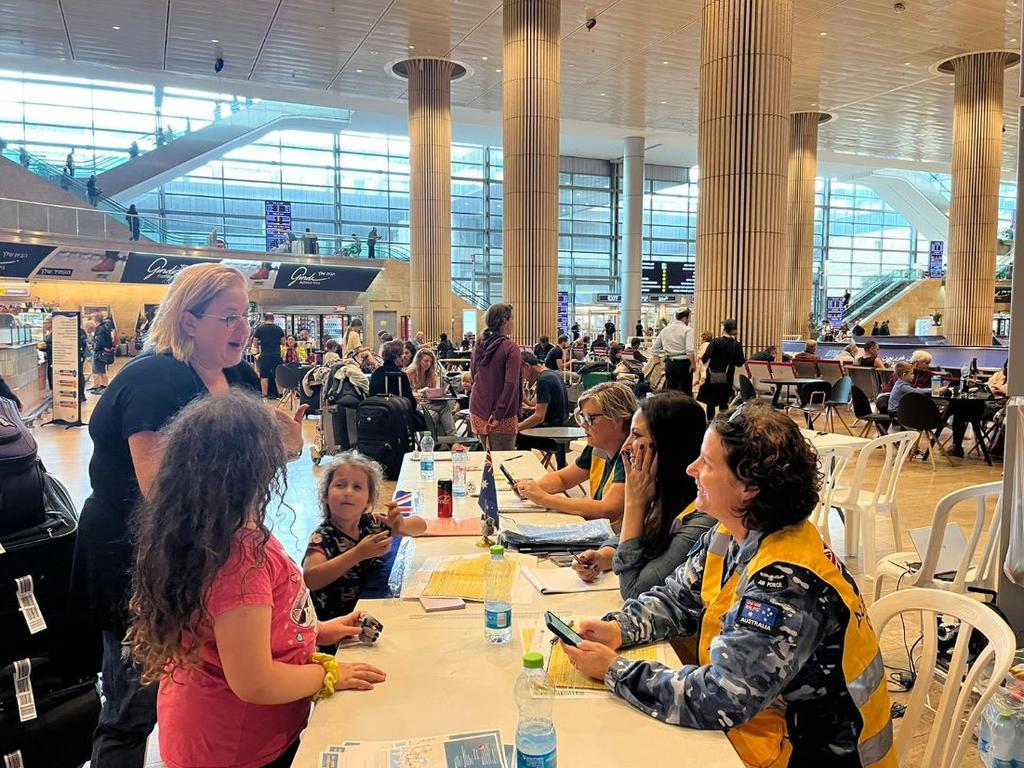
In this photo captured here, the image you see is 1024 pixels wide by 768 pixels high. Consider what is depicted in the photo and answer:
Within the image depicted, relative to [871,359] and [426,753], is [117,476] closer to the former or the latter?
[426,753]

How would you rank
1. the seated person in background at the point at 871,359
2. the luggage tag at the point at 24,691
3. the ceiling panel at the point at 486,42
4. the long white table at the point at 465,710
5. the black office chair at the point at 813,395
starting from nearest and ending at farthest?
the long white table at the point at 465,710 < the luggage tag at the point at 24,691 < the black office chair at the point at 813,395 < the seated person in background at the point at 871,359 < the ceiling panel at the point at 486,42

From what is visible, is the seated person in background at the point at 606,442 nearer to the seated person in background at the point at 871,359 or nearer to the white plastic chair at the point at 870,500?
the white plastic chair at the point at 870,500

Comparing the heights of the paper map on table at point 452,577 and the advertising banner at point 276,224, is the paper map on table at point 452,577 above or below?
below

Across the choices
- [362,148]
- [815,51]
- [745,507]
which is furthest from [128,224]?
[745,507]

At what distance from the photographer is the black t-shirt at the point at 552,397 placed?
6.49 meters

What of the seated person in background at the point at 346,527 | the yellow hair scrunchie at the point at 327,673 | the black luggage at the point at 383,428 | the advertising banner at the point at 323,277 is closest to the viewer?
the yellow hair scrunchie at the point at 327,673

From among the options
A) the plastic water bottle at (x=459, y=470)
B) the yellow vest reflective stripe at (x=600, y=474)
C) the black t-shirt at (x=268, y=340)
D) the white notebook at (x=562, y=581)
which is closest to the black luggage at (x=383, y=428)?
the plastic water bottle at (x=459, y=470)

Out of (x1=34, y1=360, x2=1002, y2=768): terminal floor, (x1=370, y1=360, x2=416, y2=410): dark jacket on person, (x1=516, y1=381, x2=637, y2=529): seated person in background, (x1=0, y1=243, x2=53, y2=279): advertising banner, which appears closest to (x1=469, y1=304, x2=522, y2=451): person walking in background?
(x1=34, y1=360, x2=1002, y2=768): terminal floor

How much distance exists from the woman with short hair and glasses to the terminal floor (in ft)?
5.95

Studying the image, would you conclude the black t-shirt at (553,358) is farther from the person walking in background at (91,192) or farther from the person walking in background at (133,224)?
the person walking in background at (91,192)

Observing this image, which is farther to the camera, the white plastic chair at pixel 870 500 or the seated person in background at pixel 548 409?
the seated person in background at pixel 548 409

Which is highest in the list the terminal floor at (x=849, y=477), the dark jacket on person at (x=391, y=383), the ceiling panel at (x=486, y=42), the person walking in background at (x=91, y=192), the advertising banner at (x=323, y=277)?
the ceiling panel at (x=486, y=42)

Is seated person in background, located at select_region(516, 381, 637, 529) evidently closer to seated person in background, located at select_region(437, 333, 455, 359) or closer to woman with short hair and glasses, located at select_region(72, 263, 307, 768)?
woman with short hair and glasses, located at select_region(72, 263, 307, 768)

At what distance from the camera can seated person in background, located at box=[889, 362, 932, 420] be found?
8531 millimetres
